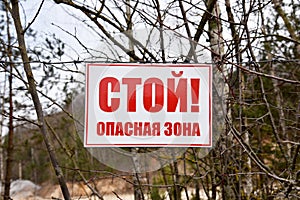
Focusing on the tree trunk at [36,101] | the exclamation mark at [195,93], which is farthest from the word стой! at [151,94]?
the tree trunk at [36,101]

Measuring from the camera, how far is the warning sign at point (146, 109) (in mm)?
931

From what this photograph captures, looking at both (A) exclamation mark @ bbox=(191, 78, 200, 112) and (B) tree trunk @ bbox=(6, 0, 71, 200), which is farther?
(B) tree trunk @ bbox=(6, 0, 71, 200)

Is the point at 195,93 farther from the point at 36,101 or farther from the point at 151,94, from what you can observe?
the point at 36,101

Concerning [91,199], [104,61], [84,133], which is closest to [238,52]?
[104,61]

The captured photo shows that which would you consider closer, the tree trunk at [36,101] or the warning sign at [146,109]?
the warning sign at [146,109]

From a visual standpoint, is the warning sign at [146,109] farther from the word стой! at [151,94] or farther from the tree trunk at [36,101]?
the tree trunk at [36,101]

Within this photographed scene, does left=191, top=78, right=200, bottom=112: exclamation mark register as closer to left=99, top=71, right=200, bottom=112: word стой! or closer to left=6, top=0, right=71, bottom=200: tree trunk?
left=99, top=71, right=200, bottom=112: word стой!

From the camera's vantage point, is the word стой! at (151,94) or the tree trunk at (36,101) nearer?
the word стой! at (151,94)

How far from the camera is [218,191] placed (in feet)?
5.24

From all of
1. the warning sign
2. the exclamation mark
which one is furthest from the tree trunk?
the exclamation mark

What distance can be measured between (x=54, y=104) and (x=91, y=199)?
385mm

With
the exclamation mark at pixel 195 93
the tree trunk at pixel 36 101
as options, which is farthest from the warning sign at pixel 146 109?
the tree trunk at pixel 36 101

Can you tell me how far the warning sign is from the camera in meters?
0.93

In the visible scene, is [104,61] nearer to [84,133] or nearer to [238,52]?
[84,133]
